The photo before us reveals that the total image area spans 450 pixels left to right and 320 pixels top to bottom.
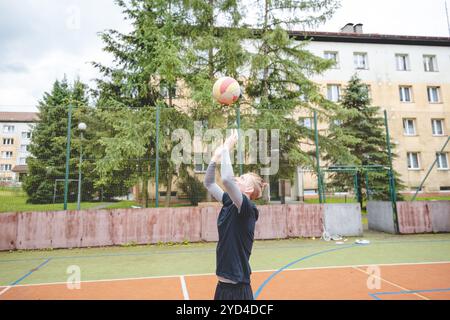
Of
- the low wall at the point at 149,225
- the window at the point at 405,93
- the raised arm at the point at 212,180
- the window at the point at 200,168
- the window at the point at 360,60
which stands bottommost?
the low wall at the point at 149,225

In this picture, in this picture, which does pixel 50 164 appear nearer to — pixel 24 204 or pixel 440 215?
Answer: pixel 24 204

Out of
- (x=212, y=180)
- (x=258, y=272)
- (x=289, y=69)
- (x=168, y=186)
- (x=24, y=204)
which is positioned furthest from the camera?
A: (x=289, y=69)

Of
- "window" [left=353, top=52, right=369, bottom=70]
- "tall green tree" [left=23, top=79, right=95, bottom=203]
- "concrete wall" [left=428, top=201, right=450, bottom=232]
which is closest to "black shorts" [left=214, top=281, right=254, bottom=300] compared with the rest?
"tall green tree" [left=23, top=79, right=95, bottom=203]

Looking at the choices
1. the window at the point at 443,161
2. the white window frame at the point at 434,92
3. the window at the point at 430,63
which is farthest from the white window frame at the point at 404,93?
the window at the point at 443,161

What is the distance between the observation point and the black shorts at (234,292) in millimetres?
2453

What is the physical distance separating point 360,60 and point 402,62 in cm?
466

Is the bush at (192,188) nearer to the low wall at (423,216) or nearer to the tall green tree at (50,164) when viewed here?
the tall green tree at (50,164)

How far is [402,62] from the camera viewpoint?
29.1 metres

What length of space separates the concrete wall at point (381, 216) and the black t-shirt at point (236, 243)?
11.9 m

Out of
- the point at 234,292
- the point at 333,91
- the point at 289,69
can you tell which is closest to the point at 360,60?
the point at 333,91

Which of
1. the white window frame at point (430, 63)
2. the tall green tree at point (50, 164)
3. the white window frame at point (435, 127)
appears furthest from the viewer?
the white window frame at point (430, 63)

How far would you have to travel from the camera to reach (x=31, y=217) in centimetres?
959
